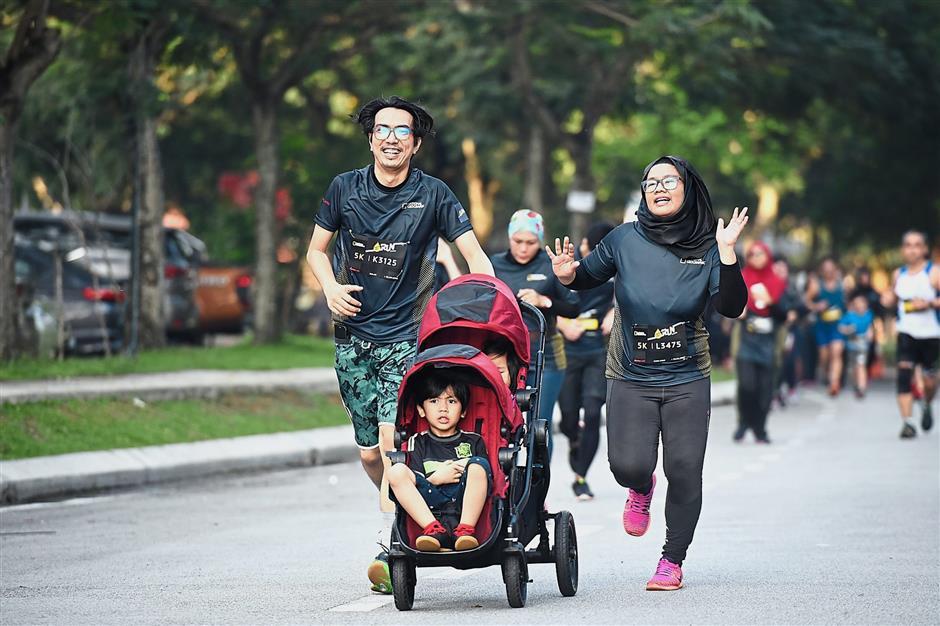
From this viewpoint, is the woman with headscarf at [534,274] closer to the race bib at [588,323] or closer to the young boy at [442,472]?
the race bib at [588,323]

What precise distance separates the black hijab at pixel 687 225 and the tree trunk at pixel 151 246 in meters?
15.4

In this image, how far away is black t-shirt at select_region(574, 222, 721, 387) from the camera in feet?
27.6

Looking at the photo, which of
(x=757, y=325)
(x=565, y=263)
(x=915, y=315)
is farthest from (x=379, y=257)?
(x=915, y=315)

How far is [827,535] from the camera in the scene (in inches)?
426

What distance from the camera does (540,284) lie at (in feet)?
39.7

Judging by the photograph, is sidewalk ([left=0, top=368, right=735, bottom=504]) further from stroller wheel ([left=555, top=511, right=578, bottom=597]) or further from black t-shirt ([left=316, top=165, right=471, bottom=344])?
stroller wheel ([left=555, top=511, right=578, bottom=597])

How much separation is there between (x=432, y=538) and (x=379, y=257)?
4.97 ft

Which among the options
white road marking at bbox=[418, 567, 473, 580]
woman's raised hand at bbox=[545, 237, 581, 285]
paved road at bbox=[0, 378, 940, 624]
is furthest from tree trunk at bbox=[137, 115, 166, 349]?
woman's raised hand at bbox=[545, 237, 581, 285]

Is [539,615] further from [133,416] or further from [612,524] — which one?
[133,416]

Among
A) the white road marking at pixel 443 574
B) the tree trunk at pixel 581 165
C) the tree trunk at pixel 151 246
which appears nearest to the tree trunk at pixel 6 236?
the tree trunk at pixel 151 246

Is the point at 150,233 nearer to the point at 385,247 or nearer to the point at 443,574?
the point at 443,574

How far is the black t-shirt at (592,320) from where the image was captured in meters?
13.5

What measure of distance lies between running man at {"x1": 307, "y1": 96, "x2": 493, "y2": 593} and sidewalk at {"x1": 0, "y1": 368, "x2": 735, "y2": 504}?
5.26m

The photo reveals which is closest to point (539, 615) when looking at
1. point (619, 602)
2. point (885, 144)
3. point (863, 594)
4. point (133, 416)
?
point (619, 602)
